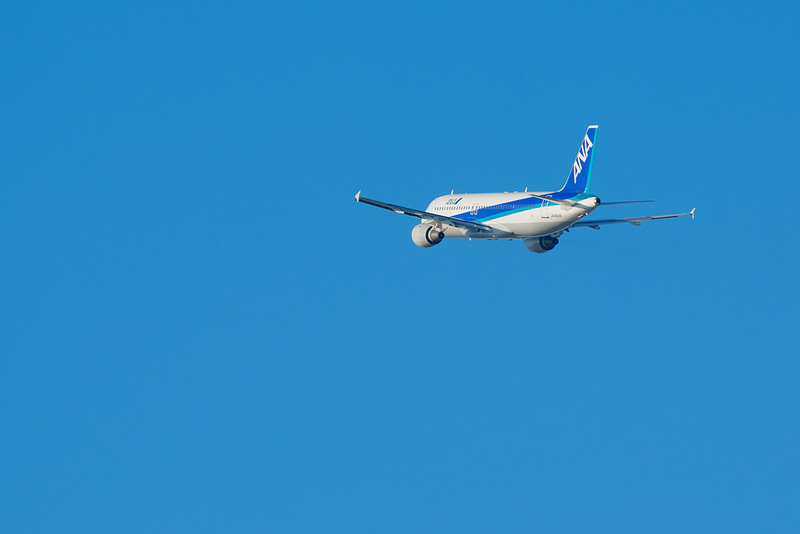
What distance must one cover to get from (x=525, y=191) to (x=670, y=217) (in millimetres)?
10510

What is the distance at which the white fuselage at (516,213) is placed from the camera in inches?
3669

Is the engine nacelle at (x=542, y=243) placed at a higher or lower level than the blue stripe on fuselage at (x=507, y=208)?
lower

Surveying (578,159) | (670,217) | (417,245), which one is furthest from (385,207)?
(670,217)

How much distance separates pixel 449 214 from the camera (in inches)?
4119

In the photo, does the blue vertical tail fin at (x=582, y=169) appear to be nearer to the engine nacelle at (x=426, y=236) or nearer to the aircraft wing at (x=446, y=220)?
the aircraft wing at (x=446, y=220)

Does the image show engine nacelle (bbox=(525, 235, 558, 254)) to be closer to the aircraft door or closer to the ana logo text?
the aircraft door

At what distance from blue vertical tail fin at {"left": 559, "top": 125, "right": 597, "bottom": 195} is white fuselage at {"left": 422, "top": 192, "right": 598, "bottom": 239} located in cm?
110

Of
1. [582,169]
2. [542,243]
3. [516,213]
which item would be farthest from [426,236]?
[582,169]

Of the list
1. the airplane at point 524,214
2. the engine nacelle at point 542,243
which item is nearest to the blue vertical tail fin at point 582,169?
the airplane at point 524,214

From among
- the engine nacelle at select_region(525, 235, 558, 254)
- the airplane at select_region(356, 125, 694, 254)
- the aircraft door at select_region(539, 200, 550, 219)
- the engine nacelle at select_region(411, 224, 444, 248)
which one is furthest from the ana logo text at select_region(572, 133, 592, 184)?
the engine nacelle at select_region(411, 224, 444, 248)

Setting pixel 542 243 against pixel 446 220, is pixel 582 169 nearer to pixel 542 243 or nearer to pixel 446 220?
pixel 542 243

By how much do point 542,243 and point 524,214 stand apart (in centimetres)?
487

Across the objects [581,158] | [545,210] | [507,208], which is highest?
[581,158]

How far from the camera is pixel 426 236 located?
332ft
